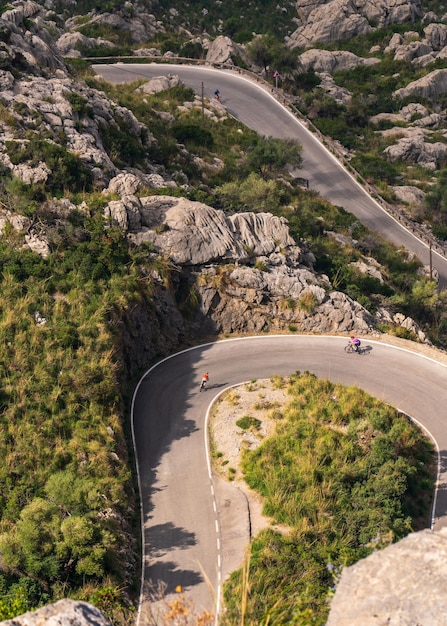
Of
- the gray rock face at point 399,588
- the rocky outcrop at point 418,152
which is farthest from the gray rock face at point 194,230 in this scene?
the rocky outcrop at point 418,152

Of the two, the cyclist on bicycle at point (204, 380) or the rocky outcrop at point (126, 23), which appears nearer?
the cyclist on bicycle at point (204, 380)

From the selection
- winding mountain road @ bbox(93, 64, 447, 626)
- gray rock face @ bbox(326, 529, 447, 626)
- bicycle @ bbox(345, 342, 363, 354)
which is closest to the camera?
gray rock face @ bbox(326, 529, 447, 626)

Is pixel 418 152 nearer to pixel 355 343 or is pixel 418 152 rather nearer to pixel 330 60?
pixel 330 60

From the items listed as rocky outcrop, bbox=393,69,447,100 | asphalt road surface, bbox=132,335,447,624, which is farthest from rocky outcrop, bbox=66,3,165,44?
asphalt road surface, bbox=132,335,447,624

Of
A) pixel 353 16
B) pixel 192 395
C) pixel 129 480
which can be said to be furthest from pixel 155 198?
pixel 353 16

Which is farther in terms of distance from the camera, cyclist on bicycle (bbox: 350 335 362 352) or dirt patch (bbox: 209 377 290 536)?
cyclist on bicycle (bbox: 350 335 362 352)

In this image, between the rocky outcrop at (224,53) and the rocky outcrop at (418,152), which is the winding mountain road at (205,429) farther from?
the rocky outcrop at (224,53)

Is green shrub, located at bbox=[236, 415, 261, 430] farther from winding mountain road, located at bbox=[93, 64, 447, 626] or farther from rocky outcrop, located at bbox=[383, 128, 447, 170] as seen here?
rocky outcrop, located at bbox=[383, 128, 447, 170]
